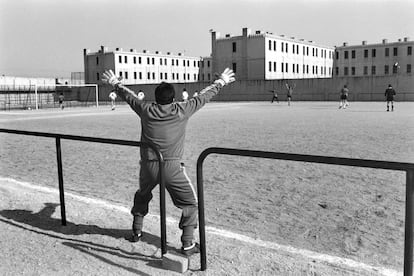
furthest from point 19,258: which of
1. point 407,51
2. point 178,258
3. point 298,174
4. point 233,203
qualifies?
point 407,51

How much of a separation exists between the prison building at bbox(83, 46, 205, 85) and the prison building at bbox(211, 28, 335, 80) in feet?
66.1

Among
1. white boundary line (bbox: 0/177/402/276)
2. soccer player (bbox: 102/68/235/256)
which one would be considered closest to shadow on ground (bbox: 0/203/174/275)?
soccer player (bbox: 102/68/235/256)

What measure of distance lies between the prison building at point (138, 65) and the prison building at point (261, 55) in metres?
20.1

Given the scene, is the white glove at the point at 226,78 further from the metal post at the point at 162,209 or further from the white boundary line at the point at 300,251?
the white boundary line at the point at 300,251

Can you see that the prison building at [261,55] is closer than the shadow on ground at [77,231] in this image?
No

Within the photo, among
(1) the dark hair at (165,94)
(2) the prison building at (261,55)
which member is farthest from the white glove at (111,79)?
(2) the prison building at (261,55)

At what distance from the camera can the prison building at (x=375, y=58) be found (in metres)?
82.4

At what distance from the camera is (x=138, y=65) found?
90.9m

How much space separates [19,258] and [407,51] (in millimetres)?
89071

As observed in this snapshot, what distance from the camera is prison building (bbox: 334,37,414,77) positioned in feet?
270

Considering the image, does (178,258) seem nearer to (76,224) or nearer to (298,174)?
(76,224)

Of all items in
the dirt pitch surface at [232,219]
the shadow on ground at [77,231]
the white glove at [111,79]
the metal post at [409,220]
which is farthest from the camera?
the white glove at [111,79]

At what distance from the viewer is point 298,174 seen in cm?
796

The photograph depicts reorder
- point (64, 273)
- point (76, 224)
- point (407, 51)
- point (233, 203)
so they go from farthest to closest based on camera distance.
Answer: point (407, 51) → point (233, 203) → point (76, 224) → point (64, 273)
